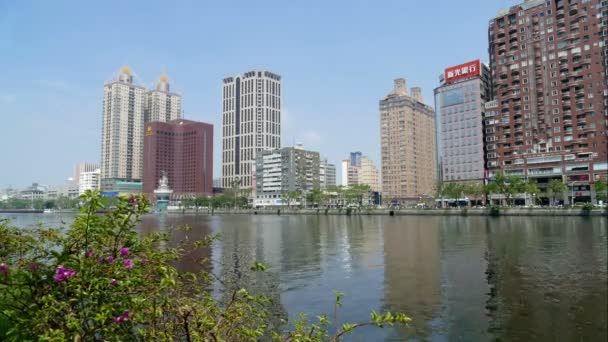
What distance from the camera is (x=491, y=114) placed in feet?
504

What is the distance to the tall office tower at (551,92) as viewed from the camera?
128 m

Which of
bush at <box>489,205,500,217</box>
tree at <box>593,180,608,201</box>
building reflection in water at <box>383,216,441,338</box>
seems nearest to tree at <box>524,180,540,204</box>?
bush at <box>489,205,500,217</box>

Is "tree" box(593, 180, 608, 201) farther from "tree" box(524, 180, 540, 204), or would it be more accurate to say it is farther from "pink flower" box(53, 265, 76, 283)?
"pink flower" box(53, 265, 76, 283)

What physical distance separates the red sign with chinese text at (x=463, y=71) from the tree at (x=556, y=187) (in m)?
56.1

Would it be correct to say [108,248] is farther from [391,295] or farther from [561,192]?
[561,192]

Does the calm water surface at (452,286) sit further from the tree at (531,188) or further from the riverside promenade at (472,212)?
the tree at (531,188)

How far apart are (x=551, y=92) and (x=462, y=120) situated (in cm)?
3683

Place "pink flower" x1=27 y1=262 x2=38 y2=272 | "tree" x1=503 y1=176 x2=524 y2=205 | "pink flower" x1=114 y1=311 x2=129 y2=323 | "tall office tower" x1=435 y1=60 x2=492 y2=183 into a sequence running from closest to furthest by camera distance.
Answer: "pink flower" x1=114 y1=311 x2=129 y2=323, "pink flower" x1=27 y1=262 x2=38 y2=272, "tree" x1=503 y1=176 x2=524 y2=205, "tall office tower" x1=435 y1=60 x2=492 y2=183

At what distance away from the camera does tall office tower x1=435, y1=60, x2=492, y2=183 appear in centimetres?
16525

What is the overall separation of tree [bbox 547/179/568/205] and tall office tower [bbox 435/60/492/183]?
33.3 metres

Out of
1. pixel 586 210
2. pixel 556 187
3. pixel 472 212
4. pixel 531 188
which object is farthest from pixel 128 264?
pixel 472 212

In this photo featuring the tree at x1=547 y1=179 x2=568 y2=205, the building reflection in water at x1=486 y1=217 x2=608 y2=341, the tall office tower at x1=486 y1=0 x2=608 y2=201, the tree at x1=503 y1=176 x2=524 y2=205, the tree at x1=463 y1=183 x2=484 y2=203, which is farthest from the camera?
the tree at x1=463 y1=183 x2=484 y2=203

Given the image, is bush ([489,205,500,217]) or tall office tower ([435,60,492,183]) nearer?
bush ([489,205,500,217])

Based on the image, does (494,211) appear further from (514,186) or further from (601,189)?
(601,189)
